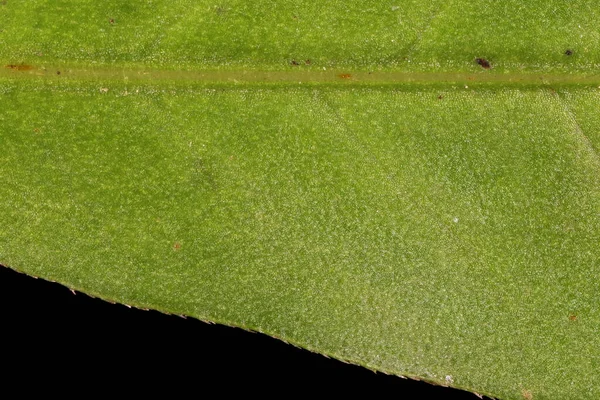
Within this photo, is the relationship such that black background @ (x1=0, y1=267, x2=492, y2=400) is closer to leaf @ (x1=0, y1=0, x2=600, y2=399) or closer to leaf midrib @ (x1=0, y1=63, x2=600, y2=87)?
leaf @ (x1=0, y1=0, x2=600, y2=399)

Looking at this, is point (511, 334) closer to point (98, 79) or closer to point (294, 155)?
point (294, 155)

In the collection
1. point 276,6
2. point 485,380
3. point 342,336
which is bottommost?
point 485,380

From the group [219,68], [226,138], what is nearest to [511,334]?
[226,138]

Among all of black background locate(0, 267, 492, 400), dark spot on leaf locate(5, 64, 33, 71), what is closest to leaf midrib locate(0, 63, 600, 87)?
dark spot on leaf locate(5, 64, 33, 71)

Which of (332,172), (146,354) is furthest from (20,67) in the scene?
(332,172)

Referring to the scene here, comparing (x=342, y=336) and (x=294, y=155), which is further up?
(x=294, y=155)

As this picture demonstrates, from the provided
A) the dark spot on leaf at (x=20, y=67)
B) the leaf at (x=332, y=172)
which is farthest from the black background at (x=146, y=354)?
the dark spot on leaf at (x=20, y=67)
